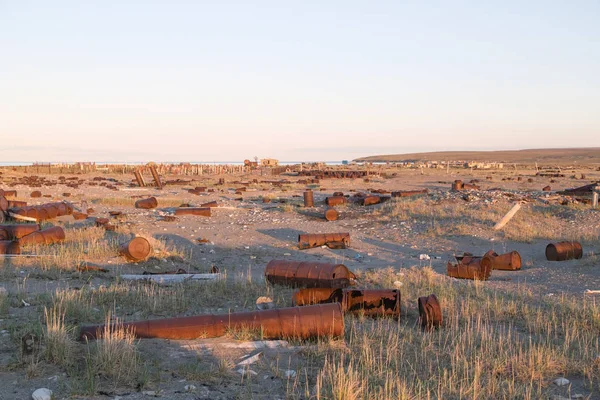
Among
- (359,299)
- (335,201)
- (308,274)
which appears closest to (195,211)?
(335,201)

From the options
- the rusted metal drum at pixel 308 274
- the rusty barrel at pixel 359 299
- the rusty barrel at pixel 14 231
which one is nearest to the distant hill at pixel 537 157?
the rusty barrel at pixel 14 231

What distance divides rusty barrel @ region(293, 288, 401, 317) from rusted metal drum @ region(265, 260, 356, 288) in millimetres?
1154

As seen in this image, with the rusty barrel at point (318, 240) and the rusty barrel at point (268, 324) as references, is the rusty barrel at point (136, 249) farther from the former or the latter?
the rusty barrel at point (268, 324)

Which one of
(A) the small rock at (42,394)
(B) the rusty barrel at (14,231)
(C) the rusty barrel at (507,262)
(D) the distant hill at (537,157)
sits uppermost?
(D) the distant hill at (537,157)

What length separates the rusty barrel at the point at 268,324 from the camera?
18.0 feet

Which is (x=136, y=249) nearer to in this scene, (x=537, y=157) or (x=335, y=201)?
(x=335, y=201)

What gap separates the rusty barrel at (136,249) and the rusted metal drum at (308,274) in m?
3.13

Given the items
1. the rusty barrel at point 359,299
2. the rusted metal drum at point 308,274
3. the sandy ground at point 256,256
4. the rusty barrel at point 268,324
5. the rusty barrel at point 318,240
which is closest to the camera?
the sandy ground at point 256,256

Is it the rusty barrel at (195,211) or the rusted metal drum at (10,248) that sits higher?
the rusted metal drum at (10,248)

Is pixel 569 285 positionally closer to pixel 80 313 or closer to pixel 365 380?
pixel 365 380

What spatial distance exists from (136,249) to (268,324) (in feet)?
18.2

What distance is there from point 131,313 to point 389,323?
3.07 meters

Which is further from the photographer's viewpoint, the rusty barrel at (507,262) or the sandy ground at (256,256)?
the rusty barrel at (507,262)

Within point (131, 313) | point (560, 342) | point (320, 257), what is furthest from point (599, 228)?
point (131, 313)
